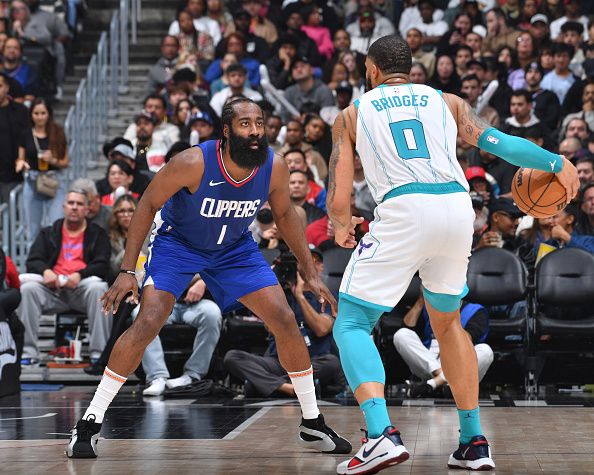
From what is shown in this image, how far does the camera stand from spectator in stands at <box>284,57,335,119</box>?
1491 centimetres

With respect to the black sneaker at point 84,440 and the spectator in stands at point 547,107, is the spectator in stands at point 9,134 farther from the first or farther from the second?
the black sneaker at point 84,440

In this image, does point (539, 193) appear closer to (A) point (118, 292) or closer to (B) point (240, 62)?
(A) point (118, 292)

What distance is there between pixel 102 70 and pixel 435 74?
14.8 ft

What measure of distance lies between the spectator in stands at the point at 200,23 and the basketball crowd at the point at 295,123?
2cm

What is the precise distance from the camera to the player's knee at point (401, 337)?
31.8ft

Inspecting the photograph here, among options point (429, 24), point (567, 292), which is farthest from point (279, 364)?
point (429, 24)

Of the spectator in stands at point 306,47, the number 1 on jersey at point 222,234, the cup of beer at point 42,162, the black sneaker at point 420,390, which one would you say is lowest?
the black sneaker at point 420,390

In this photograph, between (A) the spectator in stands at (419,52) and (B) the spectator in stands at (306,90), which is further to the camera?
(A) the spectator in stands at (419,52)

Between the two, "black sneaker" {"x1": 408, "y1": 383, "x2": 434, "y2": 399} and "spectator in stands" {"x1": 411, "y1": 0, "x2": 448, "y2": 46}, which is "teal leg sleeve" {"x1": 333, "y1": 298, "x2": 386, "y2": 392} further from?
"spectator in stands" {"x1": 411, "y1": 0, "x2": 448, "y2": 46}

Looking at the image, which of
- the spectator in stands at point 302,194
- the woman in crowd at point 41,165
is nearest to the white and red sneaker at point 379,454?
the spectator in stands at point 302,194

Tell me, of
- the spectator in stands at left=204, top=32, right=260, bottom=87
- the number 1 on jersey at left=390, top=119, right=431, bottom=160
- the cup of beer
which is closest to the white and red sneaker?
the number 1 on jersey at left=390, top=119, right=431, bottom=160

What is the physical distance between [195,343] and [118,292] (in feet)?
13.8

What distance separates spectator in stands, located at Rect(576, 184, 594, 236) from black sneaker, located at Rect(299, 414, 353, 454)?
5.28 metres

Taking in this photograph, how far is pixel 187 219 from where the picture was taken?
6.46 meters
